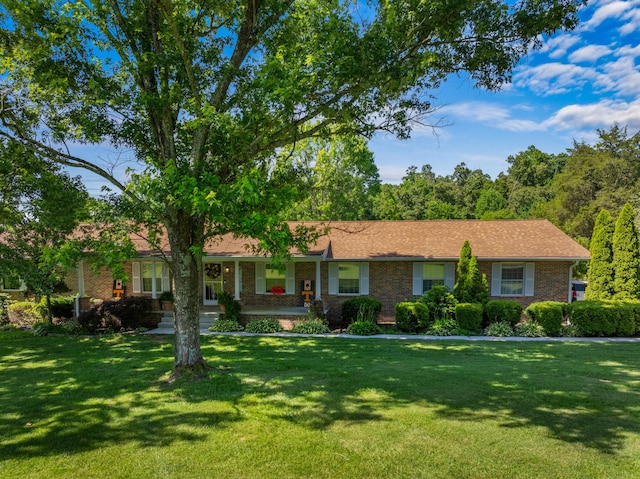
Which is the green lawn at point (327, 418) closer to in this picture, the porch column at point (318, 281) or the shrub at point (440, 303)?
the shrub at point (440, 303)

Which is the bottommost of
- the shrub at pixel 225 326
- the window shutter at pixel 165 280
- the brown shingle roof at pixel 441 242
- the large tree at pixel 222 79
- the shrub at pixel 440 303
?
the shrub at pixel 225 326

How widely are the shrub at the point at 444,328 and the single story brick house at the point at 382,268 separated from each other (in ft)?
8.39

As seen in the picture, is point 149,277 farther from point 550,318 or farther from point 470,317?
point 550,318

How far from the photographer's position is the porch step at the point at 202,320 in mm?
14878

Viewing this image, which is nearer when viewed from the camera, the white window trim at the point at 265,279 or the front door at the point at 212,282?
the white window trim at the point at 265,279

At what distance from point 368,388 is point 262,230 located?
10.8ft

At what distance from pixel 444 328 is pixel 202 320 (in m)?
9.06

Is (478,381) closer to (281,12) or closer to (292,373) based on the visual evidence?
(292,373)

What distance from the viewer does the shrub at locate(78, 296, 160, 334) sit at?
14.1 metres

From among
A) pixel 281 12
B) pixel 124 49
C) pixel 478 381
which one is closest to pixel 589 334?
pixel 478 381

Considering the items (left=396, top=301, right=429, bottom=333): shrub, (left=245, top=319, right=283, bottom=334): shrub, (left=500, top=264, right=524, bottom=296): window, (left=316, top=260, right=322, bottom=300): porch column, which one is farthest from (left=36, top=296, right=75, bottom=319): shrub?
(left=500, top=264, right=524, bottom=296): window

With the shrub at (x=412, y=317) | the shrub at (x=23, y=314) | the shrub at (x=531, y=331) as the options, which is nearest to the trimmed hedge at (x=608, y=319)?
the shrub at (x=531, y=331)

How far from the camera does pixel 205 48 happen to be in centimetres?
800

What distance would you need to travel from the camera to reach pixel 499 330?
1317 centimetres
